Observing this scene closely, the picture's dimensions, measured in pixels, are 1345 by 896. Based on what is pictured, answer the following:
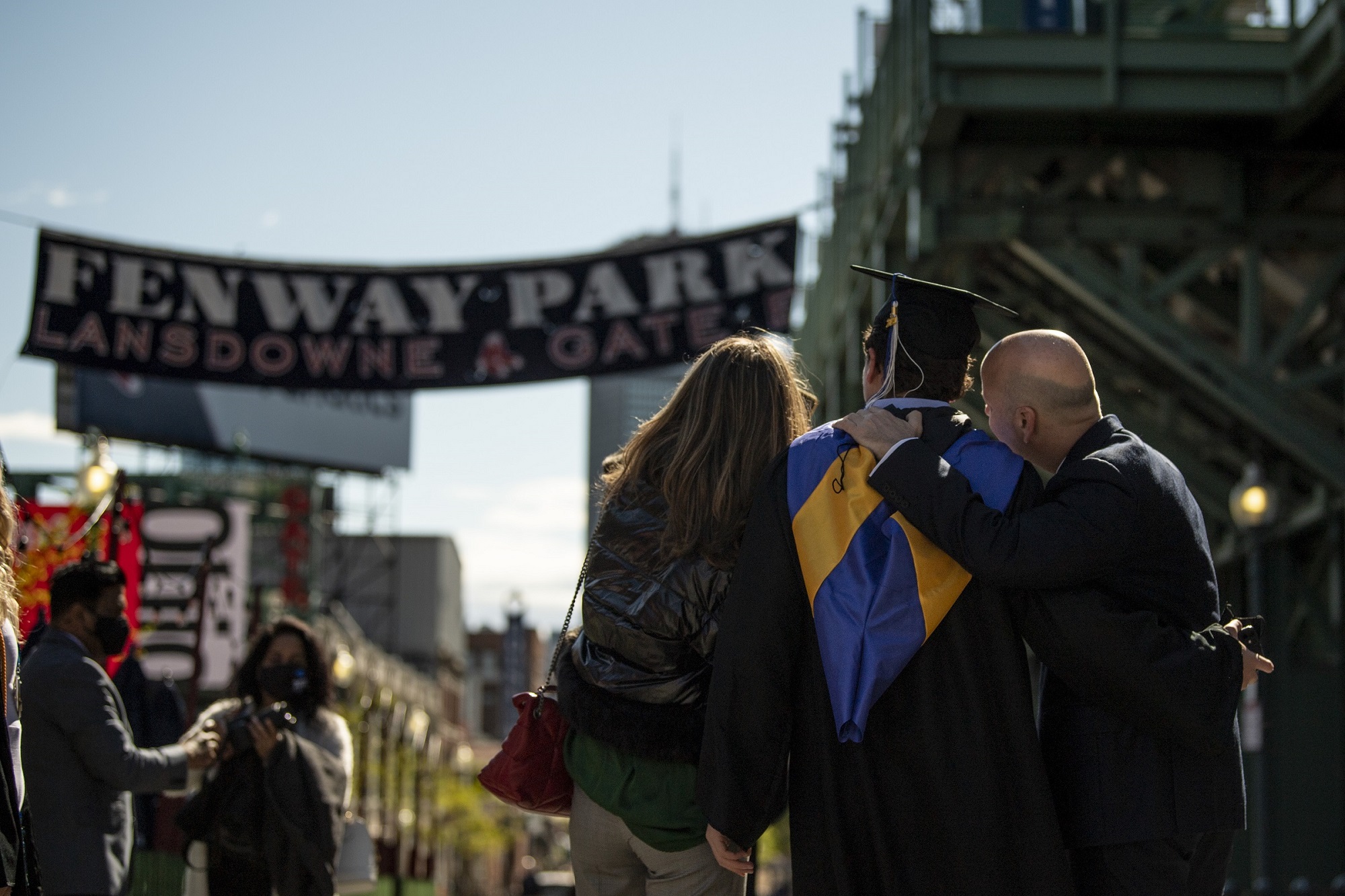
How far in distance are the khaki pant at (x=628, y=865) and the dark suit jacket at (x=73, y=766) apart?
2219mm

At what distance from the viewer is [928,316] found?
3.91m

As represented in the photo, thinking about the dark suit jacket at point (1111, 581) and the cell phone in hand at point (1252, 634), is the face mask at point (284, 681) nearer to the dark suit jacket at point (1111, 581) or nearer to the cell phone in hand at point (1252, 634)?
the dark suit jacket at point (1111, 581)

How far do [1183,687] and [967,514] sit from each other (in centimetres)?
68

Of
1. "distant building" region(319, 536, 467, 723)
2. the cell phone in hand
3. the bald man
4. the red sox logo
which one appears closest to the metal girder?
the red sox logo

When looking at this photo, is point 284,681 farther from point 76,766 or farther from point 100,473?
point 100,473

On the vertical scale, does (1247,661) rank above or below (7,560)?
below

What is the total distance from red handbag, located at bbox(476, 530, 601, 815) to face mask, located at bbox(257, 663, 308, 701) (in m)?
2.50

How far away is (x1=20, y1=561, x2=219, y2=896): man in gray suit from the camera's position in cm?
538

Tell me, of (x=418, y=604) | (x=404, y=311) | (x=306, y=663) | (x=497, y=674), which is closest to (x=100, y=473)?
(x=404, y=311)

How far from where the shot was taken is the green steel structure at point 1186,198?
12180 millimetres

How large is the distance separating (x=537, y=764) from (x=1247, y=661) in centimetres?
190

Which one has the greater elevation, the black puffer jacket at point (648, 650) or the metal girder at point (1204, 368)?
the metal girder at point (1204, 368)

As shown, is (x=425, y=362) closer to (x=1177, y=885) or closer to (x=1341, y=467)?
(x=1177, y=885)

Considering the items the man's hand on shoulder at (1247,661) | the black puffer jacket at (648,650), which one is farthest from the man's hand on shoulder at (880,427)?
the man's hand on shoulder at (1247,661)
